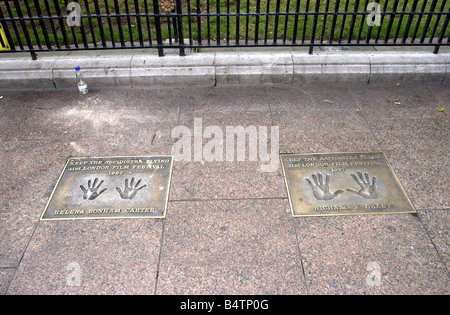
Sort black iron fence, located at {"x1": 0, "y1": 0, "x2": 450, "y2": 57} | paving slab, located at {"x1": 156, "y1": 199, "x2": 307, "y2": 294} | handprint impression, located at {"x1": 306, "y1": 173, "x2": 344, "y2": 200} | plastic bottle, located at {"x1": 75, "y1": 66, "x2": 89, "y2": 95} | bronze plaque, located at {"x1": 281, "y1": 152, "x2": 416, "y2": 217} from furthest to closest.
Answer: plastic bottle, located at {"x1": 75, "y1": 66, "x2": 89, "y2": 95} < black iron fence, located at {"x1": 0, "y1": 0, "x2": 450, "y2": 57} < handprint impression, located at {"x1": 306, "y1": 173, "x2": 344, "y2": 200} < bronze plaque, located at {"x1": 281, "y1": 152, "x2": 416, "y2": 217} < paving slab, located at {"x1": 156, "y1": 199, "x2": 307, "y2": 294}

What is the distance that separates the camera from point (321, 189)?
343 centimetres

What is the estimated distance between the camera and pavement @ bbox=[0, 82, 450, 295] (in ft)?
8.94

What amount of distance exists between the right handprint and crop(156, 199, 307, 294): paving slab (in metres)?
0.82

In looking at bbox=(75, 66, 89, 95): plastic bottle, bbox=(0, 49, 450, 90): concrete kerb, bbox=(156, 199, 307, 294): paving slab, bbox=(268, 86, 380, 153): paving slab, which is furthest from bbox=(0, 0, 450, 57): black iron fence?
bbox=(156, 199, 307, 294): paving slab

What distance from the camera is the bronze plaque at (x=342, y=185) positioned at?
10.6 ft

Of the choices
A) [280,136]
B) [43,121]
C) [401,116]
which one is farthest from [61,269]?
[401,116]

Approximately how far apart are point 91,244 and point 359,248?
2.45 meters

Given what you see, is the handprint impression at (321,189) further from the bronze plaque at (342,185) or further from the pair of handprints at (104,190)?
the pair of handprints at (104,190)

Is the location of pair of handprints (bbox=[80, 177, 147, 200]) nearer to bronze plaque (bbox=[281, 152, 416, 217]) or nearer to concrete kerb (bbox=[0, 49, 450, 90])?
bronze plaque (bbox=[281, 152, 416, 217])

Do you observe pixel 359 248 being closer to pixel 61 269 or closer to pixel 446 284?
pixel 446 284

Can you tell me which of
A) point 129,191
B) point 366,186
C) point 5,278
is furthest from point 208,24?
point 5,278

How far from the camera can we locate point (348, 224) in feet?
10.2

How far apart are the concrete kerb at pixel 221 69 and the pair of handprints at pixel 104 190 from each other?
220 cm

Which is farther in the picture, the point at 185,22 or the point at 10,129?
the point at 185,22
